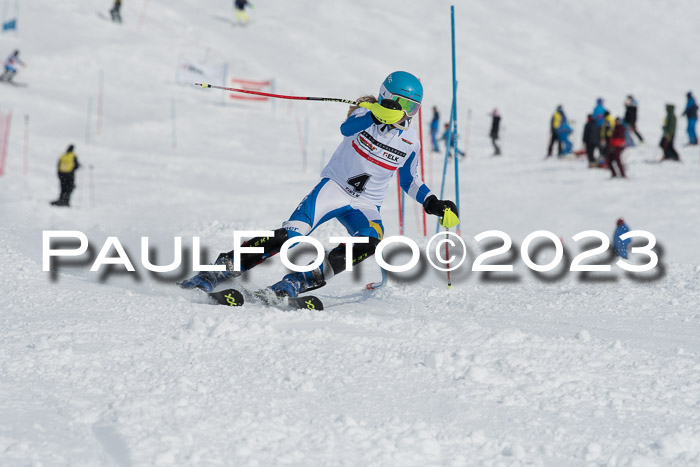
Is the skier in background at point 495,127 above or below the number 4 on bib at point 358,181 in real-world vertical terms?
above

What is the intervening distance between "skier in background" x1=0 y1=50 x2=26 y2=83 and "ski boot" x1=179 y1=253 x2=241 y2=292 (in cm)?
1868

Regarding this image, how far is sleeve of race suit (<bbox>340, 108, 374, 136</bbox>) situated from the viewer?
200 inches

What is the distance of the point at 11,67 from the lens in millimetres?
21344

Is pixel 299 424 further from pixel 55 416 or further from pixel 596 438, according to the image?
pixel 596 438

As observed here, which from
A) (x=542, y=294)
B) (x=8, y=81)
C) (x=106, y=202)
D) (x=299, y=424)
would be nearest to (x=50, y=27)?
(x=8, y=81)

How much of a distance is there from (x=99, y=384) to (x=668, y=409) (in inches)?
93.7

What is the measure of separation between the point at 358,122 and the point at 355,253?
90 centimetres

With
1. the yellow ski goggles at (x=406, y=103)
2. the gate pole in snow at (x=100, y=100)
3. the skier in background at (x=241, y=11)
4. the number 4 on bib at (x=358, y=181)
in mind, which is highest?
the skier in background at (x=241, y=11)

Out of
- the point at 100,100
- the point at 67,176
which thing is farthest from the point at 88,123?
the point at 67,176

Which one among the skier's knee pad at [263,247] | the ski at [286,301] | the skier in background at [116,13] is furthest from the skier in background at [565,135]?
the skier in background at [116,13]

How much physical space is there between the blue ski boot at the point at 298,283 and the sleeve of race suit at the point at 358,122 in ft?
3.24

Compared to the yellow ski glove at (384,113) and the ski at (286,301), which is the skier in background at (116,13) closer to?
the yellow ski glove at (384,113)

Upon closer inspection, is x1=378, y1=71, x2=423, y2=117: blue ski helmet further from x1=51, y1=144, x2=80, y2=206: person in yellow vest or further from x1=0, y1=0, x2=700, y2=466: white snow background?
x1=51, y1=144, x2=80, y2=206: person in yellow vest

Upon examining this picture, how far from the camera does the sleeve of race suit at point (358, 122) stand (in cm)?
508
